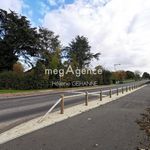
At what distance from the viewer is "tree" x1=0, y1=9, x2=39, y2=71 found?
2648 inches

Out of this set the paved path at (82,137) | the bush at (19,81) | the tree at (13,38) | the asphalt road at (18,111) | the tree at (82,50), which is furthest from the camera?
the tree at (82,50)

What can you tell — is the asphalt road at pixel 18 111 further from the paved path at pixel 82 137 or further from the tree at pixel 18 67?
the tree at pixel 18 67

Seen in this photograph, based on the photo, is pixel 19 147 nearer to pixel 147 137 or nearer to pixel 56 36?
pixel 147 137

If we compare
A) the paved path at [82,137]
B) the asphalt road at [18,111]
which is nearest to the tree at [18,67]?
the asphalt road at [18,111]

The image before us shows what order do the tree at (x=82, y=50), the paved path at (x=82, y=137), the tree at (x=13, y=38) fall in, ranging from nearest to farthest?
the paved path at (x=82, y=137) → the tree at (x=13, y=38) → the tree at (x=82, y=50)

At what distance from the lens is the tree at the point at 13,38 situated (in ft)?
221

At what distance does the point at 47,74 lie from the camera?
59.8 m

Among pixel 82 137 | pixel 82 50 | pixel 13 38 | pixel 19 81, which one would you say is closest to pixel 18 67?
pixel 13 38

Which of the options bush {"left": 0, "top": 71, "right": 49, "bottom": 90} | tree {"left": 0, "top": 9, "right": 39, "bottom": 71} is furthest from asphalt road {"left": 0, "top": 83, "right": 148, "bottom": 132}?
tree {"left": 0, "top": 9, "right": 39, "bottom": 71}

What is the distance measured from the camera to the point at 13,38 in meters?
67.6

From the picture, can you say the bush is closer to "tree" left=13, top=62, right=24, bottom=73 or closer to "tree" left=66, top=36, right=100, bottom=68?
"tree" left=13, top=62, right=24, bottom=73

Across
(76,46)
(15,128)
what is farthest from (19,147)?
(76,46)

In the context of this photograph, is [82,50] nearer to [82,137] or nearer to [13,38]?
[13,38]

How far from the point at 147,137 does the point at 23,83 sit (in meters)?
44.5
